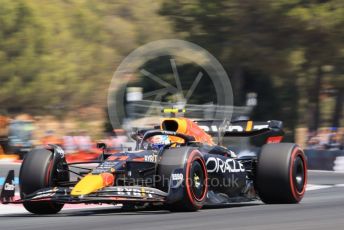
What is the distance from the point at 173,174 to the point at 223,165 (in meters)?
1.58

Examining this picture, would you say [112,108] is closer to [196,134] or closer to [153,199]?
[196,134]

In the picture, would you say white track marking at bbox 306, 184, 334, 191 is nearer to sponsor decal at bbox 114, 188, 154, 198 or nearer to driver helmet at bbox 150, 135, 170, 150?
driver helmet at bbox 150, 135, 170, 150

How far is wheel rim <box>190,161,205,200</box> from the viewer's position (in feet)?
33.8

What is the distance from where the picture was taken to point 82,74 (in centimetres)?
5028

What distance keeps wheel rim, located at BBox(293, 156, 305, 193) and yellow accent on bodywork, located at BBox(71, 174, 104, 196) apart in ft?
10.9

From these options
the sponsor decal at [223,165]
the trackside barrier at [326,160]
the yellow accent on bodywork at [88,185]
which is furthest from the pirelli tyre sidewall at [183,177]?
the trackside barrier at [326,160]

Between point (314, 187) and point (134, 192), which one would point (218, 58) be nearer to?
point (314, 187)

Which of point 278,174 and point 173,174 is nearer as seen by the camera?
point 173,174

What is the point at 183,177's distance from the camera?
10.0m

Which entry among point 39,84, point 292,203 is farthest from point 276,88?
point 292,203

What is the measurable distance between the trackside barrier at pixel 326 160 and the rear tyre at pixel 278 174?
42.0 ft

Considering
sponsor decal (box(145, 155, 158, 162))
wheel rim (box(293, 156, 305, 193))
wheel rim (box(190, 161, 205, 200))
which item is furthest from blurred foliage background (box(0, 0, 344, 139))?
wheel rim (box(190, 161, 205, 200))

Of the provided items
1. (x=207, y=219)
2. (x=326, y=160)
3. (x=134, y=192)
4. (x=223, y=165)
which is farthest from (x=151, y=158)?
(x=326, y=160)

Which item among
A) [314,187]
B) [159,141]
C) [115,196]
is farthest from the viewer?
[314,187]
